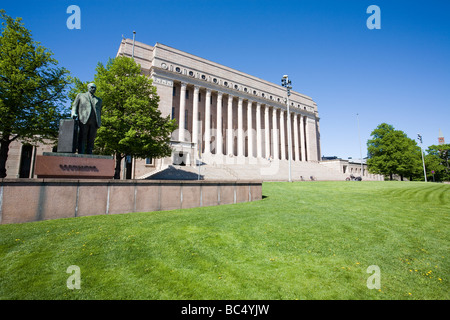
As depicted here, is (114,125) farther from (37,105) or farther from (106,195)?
(106,195)

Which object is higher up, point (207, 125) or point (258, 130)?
point (258, 130)

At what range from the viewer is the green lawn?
12.5 feet

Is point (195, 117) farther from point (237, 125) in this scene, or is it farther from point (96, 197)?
point (96, 197)

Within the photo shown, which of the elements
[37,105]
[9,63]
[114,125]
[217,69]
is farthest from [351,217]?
[217,69]

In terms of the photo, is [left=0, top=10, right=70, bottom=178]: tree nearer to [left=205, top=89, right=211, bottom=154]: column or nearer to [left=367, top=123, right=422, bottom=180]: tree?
[left=205, top=89, right=211, bottom=154]: column

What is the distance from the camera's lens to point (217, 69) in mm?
52469

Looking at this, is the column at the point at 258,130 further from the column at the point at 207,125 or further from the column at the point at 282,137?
the column at the point at 207,125

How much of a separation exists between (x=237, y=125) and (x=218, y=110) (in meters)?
8.67

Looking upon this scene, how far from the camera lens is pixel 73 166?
891 centimetres

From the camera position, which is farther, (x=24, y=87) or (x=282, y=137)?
(x=282, y=137)

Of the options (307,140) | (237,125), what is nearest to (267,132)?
(237,125)

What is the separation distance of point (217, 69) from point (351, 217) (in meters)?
50.5

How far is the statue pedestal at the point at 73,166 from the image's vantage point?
8.45 meters

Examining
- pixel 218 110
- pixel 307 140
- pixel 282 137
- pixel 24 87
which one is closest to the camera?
pixel 24 87
